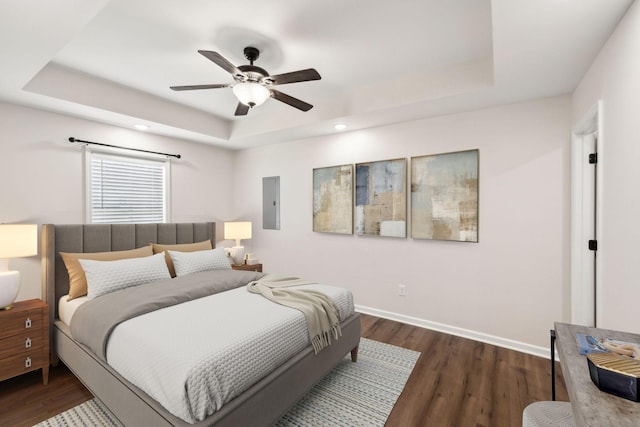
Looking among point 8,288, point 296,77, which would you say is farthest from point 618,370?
point 8,288

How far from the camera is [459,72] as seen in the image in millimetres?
2617

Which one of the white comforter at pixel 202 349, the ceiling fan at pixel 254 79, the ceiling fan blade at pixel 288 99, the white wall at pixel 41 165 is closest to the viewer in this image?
the white comforter at pixel 202 349

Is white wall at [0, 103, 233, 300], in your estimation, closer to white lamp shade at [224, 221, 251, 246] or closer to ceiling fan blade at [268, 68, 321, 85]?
white lamp shade at [224, 221, 251, 246]

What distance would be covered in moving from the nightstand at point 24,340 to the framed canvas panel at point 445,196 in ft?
11.7

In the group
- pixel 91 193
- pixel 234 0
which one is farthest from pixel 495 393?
pixel 91 193

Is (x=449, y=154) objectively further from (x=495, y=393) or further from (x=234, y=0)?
(x=234, y=0)

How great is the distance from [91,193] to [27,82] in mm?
1311

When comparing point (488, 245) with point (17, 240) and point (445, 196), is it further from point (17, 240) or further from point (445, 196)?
point (17, 240)

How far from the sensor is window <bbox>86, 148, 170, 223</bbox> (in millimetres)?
3391

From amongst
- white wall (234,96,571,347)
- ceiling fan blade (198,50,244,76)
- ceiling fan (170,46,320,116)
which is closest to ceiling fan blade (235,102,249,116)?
ceiling fan (170,46,320,116)

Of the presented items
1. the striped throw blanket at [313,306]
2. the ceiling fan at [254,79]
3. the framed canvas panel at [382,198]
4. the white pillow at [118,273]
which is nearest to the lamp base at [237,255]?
the white pillow at [118,273]

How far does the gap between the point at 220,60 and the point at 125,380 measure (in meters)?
2.02

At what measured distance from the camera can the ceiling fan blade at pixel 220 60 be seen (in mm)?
1788

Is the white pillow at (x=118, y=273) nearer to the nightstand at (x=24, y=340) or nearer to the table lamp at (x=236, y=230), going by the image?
the nightstand at (x=24, y=340)
